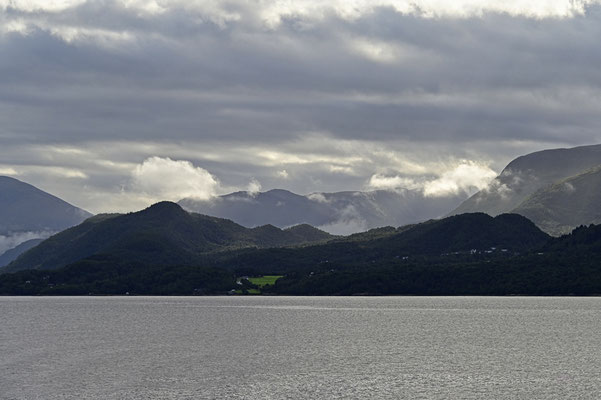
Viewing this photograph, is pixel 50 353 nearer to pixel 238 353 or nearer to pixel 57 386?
pixel 238 353

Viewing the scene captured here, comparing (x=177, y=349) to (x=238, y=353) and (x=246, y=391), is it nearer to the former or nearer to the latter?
(x=238, y=353)

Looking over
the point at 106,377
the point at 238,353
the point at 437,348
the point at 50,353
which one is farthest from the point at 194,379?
the point at 437,348

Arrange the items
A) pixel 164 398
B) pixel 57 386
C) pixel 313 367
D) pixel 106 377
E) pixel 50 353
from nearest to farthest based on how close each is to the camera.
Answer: pixel 164 398, pixel 57 386, pixel 106 377, pixel 313 367, pixel 50 353

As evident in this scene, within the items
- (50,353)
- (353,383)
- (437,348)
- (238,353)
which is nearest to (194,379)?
(353,383)

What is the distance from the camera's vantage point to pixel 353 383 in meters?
138

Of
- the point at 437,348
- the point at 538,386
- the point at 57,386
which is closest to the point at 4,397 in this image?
the point at 57,386

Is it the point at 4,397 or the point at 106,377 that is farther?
the point at 106,377

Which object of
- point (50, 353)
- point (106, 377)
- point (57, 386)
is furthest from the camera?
point (50, 353)

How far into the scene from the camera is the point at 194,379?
142125mm

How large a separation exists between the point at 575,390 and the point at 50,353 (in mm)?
112585

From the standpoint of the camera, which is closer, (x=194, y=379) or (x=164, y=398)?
(x=164, y=398)

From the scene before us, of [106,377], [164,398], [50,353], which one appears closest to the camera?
[164,398]

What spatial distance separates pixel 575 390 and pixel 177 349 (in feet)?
320

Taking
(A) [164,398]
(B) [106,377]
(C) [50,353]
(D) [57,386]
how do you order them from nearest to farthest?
(A) [164,398] → (D) [57,386] → (B) [106,377] → (C) [50,353]
